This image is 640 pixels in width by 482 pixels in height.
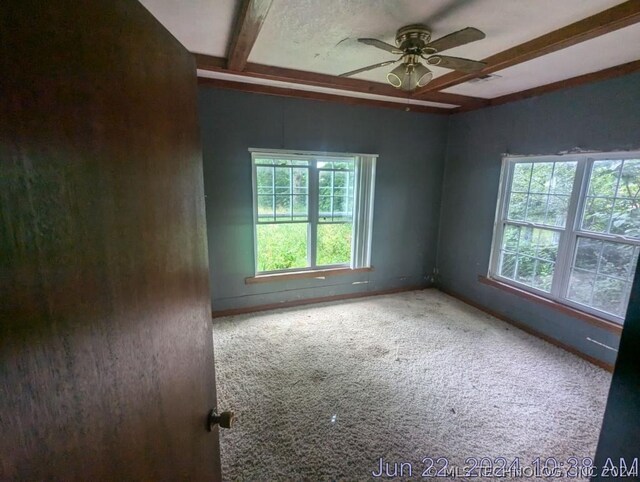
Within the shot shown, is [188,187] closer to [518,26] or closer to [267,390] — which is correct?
[267,390]

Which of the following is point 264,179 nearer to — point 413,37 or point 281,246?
point 281,246

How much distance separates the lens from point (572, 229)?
2.67m

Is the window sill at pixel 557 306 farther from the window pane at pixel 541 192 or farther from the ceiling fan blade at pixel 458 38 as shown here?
the ceiling fan blade at pixel 458 38

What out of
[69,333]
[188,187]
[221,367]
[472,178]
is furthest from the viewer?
[472,178]

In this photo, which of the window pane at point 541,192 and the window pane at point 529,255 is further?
the window pane at point 529,255

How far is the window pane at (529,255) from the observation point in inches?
114

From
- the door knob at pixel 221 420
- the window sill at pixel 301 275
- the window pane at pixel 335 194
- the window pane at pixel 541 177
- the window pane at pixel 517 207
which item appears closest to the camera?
the door knob at pixel 221 420

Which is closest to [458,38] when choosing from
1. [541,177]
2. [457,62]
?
[457,62]

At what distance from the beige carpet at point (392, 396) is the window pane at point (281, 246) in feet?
2.15

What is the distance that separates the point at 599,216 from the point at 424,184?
1.81 m

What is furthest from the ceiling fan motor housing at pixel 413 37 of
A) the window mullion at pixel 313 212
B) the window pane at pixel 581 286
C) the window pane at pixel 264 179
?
the window pane at pixel 581 286

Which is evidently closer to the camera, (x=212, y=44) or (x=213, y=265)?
(x=212, y=44)

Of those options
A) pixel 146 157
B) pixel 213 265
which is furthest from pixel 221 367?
pixel 146 157

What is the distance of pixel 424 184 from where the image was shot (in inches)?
155
